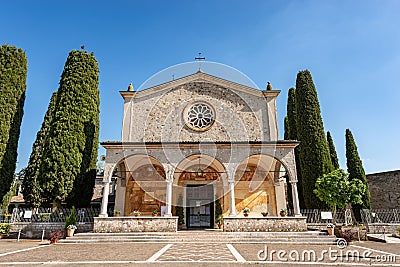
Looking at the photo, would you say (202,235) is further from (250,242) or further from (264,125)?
(264,125)

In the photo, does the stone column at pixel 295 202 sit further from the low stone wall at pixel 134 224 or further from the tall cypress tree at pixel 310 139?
the low stone wall at pixel 134 224

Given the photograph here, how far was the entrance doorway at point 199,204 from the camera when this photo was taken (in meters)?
14.1

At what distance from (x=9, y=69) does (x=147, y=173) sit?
9412 millimetres

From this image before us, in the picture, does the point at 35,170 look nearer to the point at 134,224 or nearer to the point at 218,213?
the point at 134,224

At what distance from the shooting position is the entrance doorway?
1412 centimetres

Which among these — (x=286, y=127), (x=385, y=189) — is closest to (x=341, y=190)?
(x=385, y=189)

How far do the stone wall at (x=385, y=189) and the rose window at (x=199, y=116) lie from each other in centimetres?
1159

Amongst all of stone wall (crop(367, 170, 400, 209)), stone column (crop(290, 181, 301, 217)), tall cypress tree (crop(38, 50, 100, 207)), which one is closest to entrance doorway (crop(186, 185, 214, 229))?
stone column (crop(290, 181, 301, 217))

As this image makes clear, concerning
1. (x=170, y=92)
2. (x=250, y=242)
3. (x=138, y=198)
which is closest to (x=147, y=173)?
(x=138, y=198)

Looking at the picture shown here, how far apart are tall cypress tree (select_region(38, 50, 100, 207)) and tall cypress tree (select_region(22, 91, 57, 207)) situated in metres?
0.38

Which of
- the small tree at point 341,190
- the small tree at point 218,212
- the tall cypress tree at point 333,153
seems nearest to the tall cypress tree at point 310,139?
the tall cypress tree at point 333,153

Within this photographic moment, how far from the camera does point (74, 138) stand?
1391 centimetres

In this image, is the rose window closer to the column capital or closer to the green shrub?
the column capital

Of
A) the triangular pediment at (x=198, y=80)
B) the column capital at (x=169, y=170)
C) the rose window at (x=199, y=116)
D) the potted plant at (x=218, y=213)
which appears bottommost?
the potted plant at (x=218, y=213)
